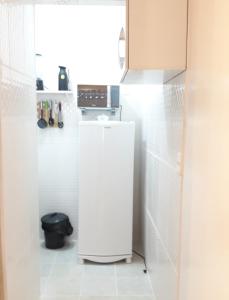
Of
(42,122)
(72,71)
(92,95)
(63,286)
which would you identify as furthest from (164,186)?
(72,71)

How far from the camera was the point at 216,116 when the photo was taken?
1054 millimetres

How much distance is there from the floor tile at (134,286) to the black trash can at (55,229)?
82 centimetres

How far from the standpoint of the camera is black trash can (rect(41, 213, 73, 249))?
3.18 m

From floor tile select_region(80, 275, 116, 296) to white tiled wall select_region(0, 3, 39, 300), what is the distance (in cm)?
59

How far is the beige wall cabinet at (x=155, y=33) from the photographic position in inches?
57.7

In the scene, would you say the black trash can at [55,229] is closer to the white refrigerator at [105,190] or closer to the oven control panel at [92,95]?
the white refrigerator at [105,190]

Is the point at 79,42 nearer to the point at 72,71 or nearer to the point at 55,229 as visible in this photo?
the point at 72,71

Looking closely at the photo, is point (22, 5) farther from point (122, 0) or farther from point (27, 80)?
point (122, 0)

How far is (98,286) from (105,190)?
0.84m

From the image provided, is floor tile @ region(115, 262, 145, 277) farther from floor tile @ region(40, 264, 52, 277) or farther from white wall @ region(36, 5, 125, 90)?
white wall @ region(36, 5, 125, 90)

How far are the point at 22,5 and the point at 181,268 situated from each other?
160 cm

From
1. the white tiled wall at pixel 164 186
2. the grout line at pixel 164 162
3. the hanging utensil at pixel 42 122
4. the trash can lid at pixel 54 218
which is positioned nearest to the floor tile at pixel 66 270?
the trash can lid at pixel 54 218

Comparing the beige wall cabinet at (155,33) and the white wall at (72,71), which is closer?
the beige wall cabinet at (155,33)

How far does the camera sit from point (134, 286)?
259 centimetres
